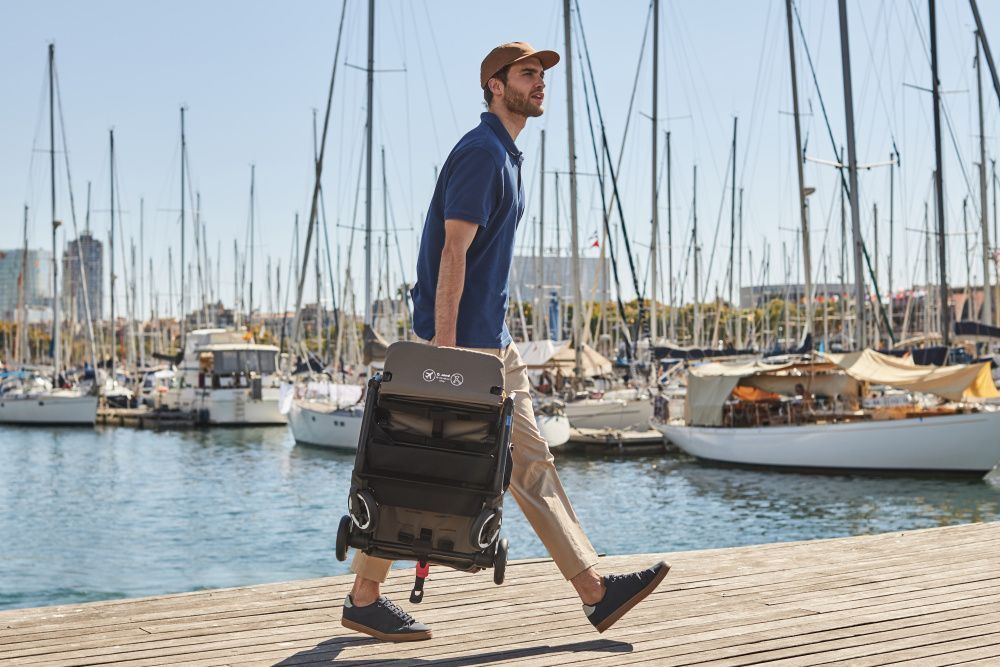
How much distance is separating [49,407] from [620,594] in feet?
172

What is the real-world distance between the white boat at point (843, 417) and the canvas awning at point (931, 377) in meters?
0.02

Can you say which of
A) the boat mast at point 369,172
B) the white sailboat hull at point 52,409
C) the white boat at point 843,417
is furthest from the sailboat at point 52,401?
the white boat at point 843,417

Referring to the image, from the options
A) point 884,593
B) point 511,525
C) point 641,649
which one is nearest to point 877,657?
point 641,649

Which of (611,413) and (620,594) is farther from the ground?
(620,594)

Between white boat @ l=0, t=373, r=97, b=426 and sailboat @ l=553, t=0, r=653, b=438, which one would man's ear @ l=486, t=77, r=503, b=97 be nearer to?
sailboat @ l=553, t=0, r=653, b=438

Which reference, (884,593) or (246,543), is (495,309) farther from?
(246,543)

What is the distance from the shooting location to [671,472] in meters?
28.3

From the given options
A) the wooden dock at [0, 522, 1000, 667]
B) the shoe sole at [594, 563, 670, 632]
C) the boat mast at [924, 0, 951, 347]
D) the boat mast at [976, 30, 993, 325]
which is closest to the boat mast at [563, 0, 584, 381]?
the boat mast at [924, 0, 951, 347]

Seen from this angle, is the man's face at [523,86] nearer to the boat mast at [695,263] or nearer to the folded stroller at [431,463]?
the folded stroller at [431,463]

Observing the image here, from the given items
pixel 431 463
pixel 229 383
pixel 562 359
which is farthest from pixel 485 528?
pixel 229 383

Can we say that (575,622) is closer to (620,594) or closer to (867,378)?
(620,594)

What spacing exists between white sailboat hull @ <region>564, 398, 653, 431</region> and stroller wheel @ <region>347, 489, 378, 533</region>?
2977 cm

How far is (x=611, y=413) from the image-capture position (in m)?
34.4

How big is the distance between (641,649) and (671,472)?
24.5 meters
